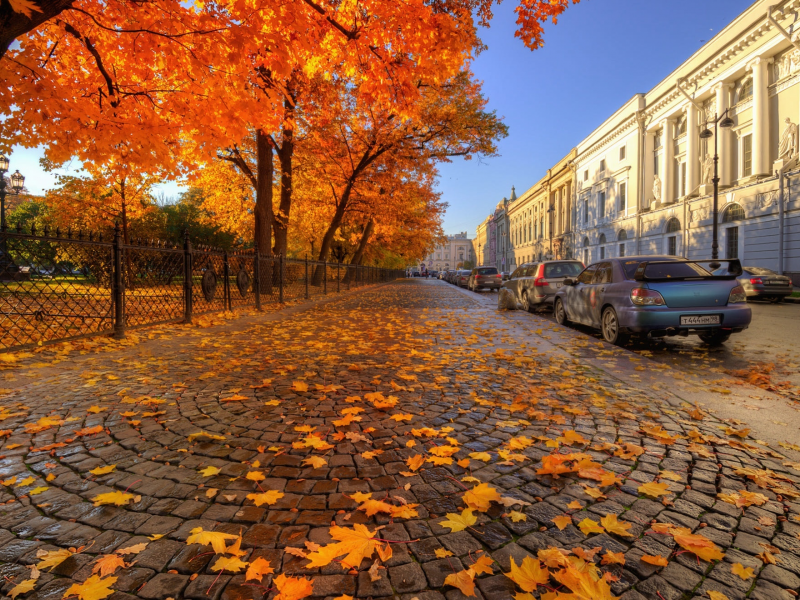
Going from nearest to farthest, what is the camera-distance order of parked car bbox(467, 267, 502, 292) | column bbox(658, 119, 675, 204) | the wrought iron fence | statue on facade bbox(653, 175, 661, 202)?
1. the wrought iron fence
2. parked car bbox(467, 267, 502, 292)
3. column bbox(658, 119, 675, 204)
4. statue on facade bbox(653, 175, 661, 202)

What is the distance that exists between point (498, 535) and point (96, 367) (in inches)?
213

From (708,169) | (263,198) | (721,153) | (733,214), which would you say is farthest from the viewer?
(708,169)

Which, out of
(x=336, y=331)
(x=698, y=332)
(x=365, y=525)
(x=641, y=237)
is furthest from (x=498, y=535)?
(x=641, y=237)

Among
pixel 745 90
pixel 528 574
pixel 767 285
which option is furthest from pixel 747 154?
pixel 528 574

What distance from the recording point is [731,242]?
28.7 m

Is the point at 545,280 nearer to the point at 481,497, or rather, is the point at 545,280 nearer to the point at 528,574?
the point at 481,497

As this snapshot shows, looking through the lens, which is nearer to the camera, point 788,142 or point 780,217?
point 788,142

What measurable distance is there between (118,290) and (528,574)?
25.5 ft

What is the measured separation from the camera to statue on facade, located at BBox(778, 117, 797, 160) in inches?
931

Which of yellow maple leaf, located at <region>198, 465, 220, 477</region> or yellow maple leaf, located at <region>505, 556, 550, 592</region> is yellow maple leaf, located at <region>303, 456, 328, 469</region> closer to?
yellow maple leaf, located at <region>198, 465, 220, 477</region>

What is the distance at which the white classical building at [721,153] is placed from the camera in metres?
24.1

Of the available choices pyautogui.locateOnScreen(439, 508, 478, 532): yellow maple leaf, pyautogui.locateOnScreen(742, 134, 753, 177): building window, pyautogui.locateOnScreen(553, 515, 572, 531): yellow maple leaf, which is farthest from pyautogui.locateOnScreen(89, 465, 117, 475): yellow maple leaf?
pyautogui.locateOnScreen(742, 134, 753, 177): building window

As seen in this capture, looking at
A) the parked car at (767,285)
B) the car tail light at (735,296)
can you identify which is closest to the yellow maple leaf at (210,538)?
the car tail light at (735,296)

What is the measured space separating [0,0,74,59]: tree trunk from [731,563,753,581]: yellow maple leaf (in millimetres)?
7958
